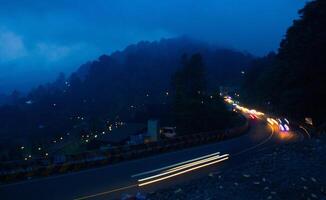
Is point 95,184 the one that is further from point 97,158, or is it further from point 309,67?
point 309,67

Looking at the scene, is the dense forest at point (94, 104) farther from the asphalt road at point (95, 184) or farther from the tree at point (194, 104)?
the asphalt road at point (95, 184)

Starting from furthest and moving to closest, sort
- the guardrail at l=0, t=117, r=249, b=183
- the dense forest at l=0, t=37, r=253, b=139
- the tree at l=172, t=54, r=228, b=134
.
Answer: the dense forest at l=0, t=37, r=253, b=139, the tree at l=172, t=54, r=228, b=134, the guardrail at l=0, t=117, r=249, b=183

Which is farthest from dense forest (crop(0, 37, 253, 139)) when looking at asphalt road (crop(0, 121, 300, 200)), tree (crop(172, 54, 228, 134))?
asphalt road (crop(0, 121, 300, 200))

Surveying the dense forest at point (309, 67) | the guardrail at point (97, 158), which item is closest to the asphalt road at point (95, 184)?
the guardrail at point (97, 158)

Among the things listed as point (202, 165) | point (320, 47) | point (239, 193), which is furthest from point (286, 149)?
point (320, 47)

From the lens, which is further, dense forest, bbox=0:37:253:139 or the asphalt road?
dense forest, bbox=0:37:253:139

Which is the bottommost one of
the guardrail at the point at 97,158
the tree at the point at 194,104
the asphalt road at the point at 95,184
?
the asphalt road at the point at 95,184

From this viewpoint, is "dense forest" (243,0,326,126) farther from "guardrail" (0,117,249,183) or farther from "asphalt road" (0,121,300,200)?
"asphalt road" (0,121,300,200)

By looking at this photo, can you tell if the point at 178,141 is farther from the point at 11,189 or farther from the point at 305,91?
the point at 305,91

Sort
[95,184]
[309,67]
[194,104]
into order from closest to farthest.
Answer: [95,184] < [309,67] < [194,104]

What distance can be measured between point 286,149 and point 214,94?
33067 mm

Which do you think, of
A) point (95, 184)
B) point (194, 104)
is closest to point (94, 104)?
point (194, 104)

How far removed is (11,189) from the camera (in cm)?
1625

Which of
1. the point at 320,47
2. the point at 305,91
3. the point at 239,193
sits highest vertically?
the point at 320,47
